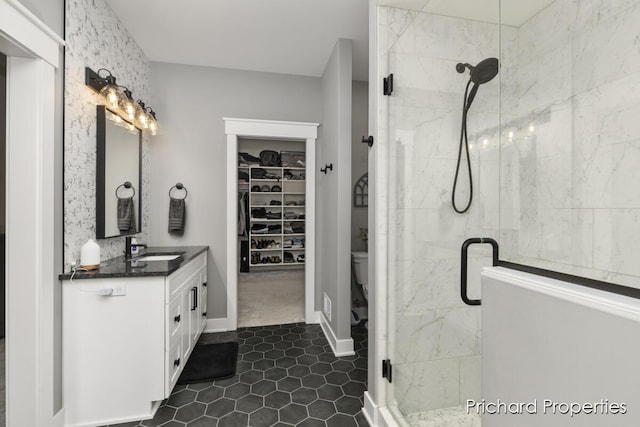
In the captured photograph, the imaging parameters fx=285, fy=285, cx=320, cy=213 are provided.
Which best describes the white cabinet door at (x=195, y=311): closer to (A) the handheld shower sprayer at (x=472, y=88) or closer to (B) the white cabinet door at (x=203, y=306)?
(B) the white cabinet door at (x=203, y=306)

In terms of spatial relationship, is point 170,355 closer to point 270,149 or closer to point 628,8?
point 628,8

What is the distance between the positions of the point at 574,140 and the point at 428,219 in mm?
794

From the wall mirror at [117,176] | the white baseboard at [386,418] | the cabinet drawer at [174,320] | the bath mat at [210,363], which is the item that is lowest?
the bath mat at [210,363]

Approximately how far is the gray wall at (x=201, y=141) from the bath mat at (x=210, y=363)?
488mm

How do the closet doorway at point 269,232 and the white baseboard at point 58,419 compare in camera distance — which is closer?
the white baseboard at point 58,419

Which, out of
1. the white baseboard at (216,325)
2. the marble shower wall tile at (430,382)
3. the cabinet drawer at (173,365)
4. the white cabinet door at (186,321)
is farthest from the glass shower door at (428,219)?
the white baseboard at (216,325)

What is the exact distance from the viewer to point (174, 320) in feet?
6.36

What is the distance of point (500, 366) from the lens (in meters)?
0.84

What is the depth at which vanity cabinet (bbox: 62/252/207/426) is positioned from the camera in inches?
66.1

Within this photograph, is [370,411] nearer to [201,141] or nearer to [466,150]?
[466,150]

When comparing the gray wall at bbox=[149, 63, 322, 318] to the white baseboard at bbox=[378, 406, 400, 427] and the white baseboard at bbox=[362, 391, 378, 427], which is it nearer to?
the white baseboard at bbox=[362, 391, 378, 427]

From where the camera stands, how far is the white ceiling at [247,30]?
2164 mm

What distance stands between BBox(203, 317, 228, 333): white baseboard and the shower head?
3020mm

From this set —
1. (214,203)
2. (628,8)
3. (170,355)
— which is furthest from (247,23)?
(170,355)
